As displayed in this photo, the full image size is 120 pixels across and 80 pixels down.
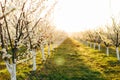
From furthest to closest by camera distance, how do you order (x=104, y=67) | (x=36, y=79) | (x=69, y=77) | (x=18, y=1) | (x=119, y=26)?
(x=119, y=26)
(x=104, y=67)
(x=69, y=77)
(x=36, y=79)
(x=18, y=1)

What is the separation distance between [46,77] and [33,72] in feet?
10.7

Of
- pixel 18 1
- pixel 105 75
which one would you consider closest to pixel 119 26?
pixel 105 75

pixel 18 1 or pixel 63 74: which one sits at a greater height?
pixel 18 1

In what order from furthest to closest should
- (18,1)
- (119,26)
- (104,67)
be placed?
(119,26)
(104,67)
(18,1)

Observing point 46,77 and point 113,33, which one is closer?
point 46,77

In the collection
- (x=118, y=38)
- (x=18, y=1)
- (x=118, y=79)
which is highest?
(x=18, y=1)

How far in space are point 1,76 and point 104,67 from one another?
643 inches

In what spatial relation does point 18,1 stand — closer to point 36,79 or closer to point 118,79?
point 36,79

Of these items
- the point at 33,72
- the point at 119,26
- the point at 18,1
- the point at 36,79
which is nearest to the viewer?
the point at 18,1

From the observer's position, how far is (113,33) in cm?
4688

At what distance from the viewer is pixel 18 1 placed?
19.5 meters

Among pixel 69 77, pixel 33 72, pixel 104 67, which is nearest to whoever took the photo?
pixel 69 77

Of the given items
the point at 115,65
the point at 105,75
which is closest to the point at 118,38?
the point at 115,65

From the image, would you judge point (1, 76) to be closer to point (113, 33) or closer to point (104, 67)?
point (104, 67)
